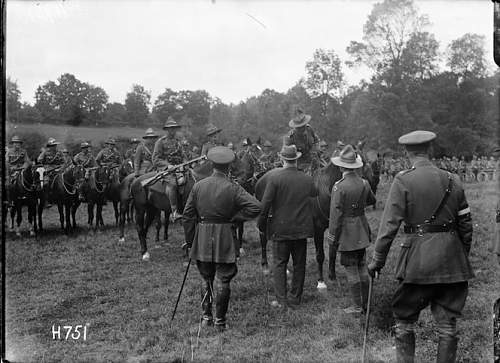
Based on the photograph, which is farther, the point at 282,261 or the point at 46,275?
the point at 46,275

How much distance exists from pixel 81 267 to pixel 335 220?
18.4ft

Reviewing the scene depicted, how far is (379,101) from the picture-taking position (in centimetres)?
2031

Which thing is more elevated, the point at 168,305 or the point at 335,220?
the point at 335,220

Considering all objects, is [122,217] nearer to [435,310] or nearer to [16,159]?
[16,159]

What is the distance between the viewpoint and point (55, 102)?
10.4 metres

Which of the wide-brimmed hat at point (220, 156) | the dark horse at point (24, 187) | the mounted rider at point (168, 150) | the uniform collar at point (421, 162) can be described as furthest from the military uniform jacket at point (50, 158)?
the uniform collar at point (421, 162)

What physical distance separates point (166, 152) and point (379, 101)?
43.6ft

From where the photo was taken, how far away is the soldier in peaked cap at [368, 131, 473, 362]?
4.07 metres

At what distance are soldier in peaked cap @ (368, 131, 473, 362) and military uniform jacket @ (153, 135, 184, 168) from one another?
6.71m

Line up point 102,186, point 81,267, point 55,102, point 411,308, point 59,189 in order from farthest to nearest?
point 102,186 → point 59,189 → point 55,102 → point 81,267 → point 411,308

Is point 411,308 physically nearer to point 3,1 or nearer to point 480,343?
point 480,343

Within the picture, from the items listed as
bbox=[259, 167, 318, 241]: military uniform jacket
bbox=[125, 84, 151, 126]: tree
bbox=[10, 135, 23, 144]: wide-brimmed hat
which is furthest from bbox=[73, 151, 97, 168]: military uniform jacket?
bbox=[259, 167, 318, 241]: military uniform jacket

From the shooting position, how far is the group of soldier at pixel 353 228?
13.5 feet

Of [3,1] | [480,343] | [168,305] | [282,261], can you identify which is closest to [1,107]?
[3,1]
